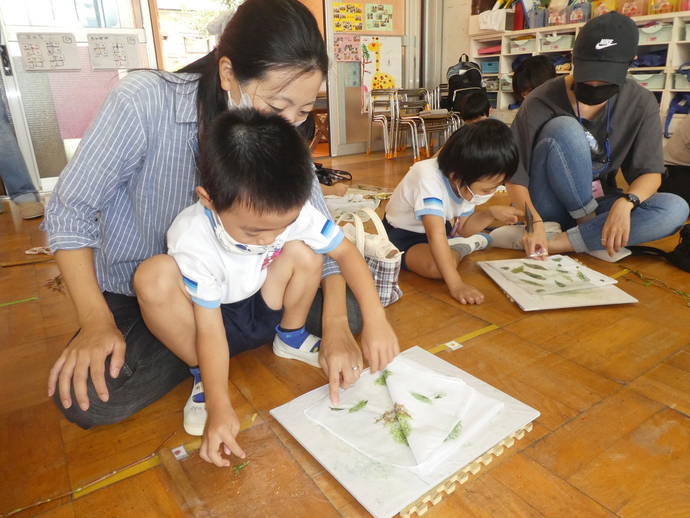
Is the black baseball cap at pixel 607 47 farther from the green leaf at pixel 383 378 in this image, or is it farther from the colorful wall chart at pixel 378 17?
the colorful wall chart at pixel 378 17

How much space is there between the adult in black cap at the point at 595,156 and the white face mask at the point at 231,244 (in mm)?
1162

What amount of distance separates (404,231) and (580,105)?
85 centimetres

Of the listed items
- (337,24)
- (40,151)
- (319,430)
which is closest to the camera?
(319,430)

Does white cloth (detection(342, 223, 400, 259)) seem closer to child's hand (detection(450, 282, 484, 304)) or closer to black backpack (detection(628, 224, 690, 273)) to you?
child's hand (detection(450, 282, 484, 304))

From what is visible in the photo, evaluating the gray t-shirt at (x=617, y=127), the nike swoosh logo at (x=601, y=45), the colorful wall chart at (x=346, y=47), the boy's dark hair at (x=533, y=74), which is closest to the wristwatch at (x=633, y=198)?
the gray t-shirt at (x=617, y=127)

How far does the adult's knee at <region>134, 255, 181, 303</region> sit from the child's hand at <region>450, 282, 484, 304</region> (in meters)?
0.92

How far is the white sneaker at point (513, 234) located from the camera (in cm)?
197

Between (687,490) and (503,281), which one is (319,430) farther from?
(503,281)

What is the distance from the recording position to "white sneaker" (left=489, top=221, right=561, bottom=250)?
197cm

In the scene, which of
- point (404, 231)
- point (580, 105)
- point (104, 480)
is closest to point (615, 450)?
point (104, 480)

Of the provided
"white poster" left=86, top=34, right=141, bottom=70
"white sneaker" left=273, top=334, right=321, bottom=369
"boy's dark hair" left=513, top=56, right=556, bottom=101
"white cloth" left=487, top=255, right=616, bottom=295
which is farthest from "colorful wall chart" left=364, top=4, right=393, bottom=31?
"white sneaker" left=273, top=334, right=321, bottom=369

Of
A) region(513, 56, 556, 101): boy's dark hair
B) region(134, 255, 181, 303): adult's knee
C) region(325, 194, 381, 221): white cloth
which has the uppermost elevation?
region(513, 56, 556, 101): boy's dark hair

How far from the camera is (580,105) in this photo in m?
1.91

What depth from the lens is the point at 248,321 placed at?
3.75ft
